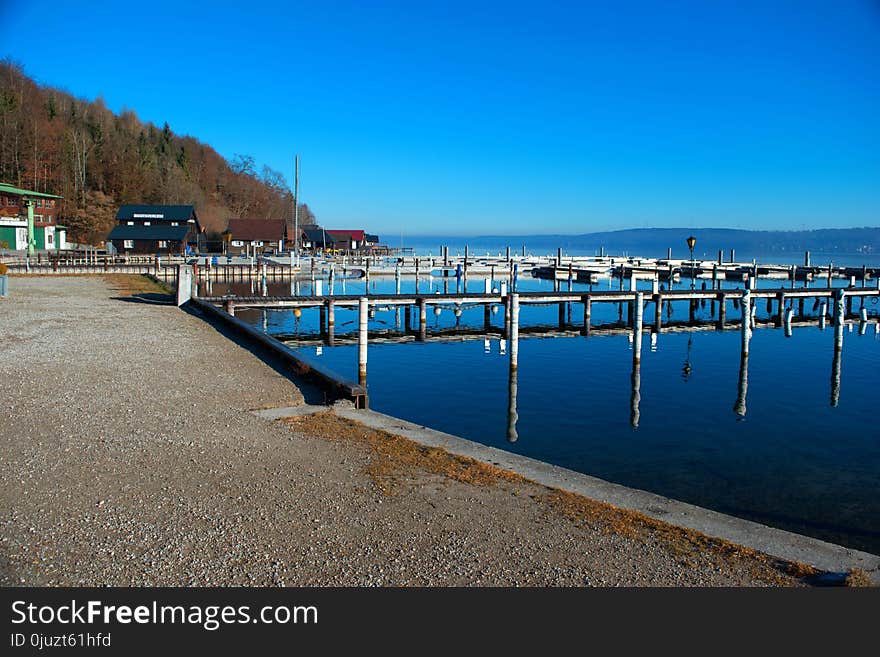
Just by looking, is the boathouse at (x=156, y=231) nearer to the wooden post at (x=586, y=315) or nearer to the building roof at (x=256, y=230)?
the building roof at (x=256, y=230)

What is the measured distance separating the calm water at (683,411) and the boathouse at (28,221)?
50534 millimetres

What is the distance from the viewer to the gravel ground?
18.7 feet

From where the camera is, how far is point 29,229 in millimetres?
67250

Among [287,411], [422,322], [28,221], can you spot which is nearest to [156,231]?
[28,221]

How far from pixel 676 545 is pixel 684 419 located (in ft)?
37.1

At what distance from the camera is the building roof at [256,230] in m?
92.7

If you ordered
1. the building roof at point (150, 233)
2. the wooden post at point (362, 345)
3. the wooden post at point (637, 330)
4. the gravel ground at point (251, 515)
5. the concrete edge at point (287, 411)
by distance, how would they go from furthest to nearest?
the building roof at point (150, 233) → the wooden post at point (637, 330) → the wooden post at point (362, 345) → the concrete edge at point (287, 411) → the gravel ground at point (251, 515)

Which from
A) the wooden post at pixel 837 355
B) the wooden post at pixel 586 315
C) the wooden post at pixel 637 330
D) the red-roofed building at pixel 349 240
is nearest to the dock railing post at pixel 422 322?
the wooden post at pixel 586 315

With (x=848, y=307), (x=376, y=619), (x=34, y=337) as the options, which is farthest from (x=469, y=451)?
(x=848, y=307)

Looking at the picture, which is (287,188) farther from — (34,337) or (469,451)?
(469,451)

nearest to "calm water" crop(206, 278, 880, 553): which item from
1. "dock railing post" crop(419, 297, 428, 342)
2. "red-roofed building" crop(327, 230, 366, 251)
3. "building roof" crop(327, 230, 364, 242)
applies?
"dock railing post" crop(419, 297, 428, 342)

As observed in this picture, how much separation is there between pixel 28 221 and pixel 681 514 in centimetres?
7336

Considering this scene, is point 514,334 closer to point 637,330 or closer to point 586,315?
point 637,330

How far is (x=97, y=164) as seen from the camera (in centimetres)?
9619
